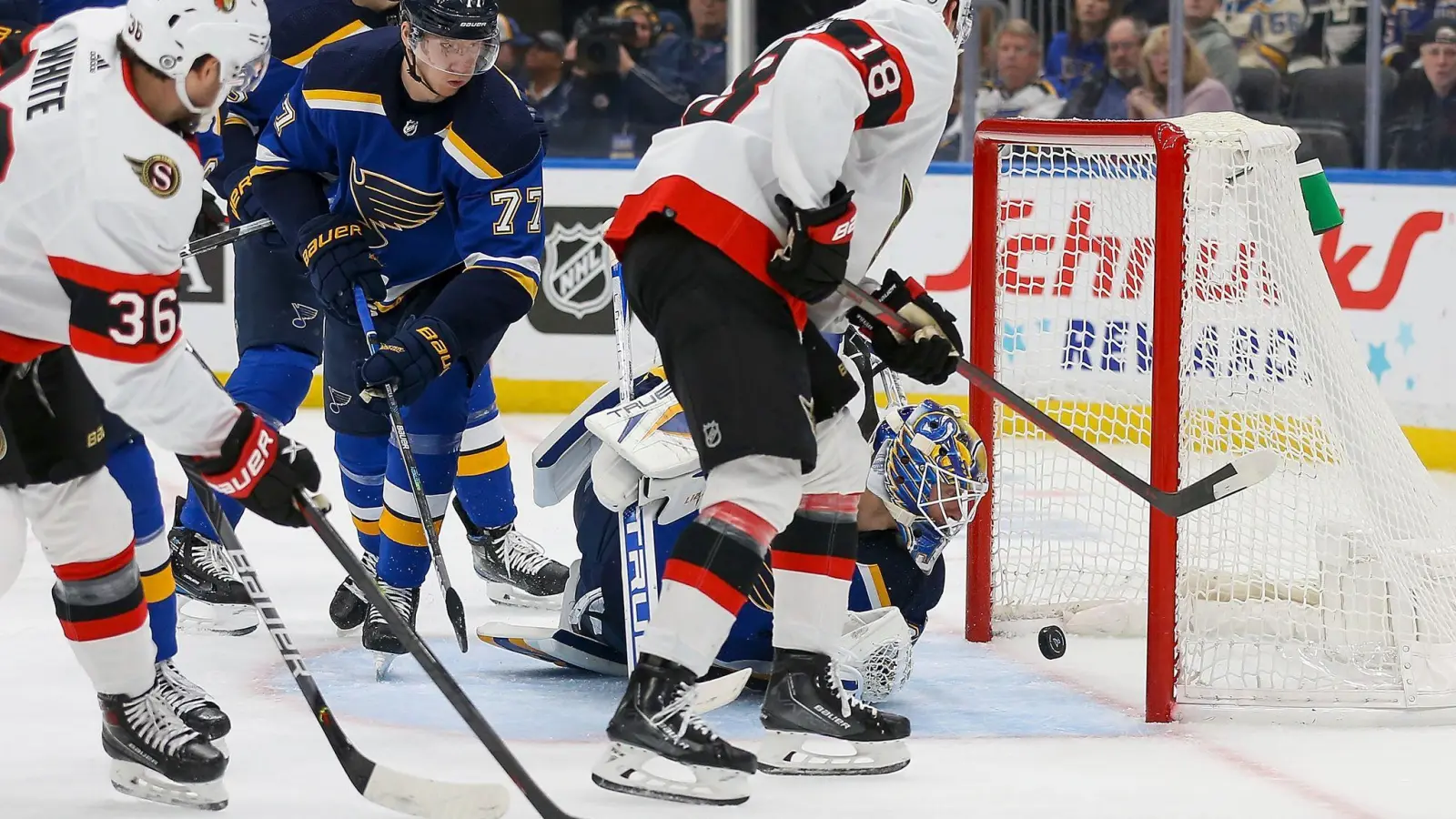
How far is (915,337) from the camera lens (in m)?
2.54

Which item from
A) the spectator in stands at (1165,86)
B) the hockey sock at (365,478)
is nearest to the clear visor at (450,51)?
the hockey sock at (365,478)

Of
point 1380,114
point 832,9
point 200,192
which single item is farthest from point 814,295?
point 832,9

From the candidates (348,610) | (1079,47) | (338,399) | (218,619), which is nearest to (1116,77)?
(1079,47)

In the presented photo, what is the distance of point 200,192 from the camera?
206 centimetres

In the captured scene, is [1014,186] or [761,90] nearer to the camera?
[761,90]

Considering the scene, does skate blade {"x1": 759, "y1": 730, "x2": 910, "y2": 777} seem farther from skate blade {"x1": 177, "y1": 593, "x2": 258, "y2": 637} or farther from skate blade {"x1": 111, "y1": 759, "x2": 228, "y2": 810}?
skate blade {"x1": 177, "y1": 593, "x2": 258, "y2": 637}

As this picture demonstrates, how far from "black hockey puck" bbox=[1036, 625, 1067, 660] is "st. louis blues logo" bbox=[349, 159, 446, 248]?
127cm

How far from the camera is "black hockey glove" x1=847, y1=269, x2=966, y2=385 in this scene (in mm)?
2521

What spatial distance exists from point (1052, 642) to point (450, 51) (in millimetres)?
1373

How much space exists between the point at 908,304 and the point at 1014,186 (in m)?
1.23

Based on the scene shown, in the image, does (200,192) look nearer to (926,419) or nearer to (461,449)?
(926,419)

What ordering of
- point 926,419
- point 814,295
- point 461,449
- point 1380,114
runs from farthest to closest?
point 1380,114
point 461,449
point 926,419
point 814,295

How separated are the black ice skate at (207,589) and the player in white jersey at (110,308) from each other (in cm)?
97

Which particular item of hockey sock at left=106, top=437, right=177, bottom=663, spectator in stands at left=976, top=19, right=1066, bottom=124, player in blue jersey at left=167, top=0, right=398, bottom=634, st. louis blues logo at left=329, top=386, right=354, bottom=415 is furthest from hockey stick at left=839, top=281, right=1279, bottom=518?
spectator in stands at left=976, top=19, right=1066, bottom=124
